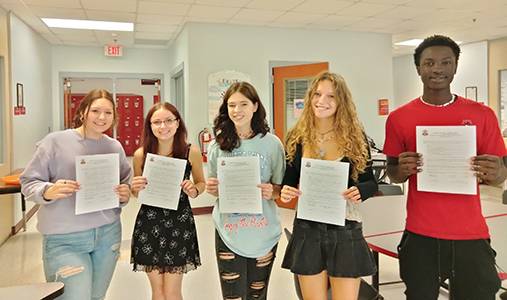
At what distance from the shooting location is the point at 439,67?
1746 millimetres

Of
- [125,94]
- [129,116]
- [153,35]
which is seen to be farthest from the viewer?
[129,116]

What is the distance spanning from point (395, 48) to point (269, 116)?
3.93m

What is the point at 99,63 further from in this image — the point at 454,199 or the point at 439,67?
the point at 454,199

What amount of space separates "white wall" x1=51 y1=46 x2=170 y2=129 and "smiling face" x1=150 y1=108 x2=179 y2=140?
6.70 metres

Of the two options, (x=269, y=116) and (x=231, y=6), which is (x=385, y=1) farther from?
(x=269, y=116)

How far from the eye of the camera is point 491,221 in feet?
9.22

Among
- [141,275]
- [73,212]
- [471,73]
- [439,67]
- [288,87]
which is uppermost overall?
[471,73]

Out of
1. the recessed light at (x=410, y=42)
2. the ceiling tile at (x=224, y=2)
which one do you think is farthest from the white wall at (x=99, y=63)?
the recessed light at (x=410, y=42)

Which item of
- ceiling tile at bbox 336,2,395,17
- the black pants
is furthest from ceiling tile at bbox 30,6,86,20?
the black pants

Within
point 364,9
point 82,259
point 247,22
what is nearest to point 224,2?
point 247,22

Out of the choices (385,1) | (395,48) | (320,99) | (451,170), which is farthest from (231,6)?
(395,48)

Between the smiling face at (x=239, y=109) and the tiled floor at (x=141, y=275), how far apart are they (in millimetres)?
1851

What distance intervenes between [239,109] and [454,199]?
103 centimetres

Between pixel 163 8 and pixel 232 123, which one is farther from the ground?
pixel 163 8
